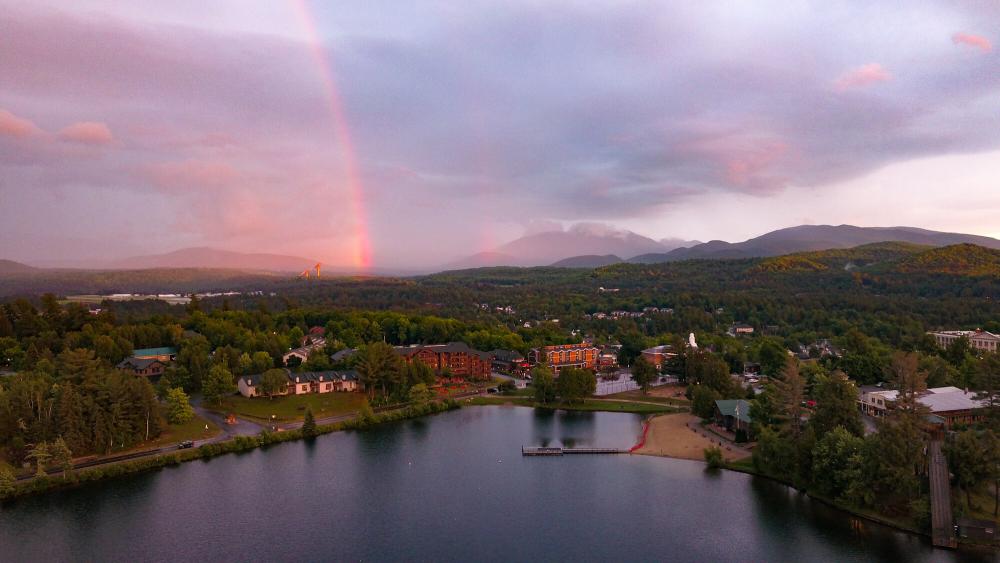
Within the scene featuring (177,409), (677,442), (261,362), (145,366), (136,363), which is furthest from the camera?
(136,363)

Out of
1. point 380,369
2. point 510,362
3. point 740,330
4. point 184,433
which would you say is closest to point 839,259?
point 740,330

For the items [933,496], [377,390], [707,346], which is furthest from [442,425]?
[707,346]

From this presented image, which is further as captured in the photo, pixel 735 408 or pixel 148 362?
pixel 148 362

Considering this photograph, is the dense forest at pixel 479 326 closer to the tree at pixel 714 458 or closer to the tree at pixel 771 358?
the tree at pixel 771 358

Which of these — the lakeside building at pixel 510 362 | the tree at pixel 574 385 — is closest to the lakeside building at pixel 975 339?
the tree at pixel 574 385

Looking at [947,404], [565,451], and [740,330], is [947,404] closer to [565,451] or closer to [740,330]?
[565,451]

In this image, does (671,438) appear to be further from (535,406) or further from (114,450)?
(114,450)

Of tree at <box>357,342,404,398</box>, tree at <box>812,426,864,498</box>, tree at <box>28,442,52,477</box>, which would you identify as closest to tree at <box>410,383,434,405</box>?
tree at <box>357,342,404,398</box>
